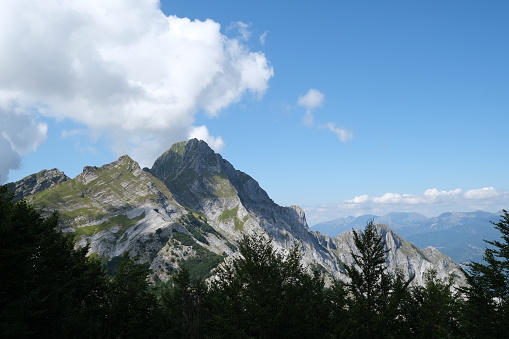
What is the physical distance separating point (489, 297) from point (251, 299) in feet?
77.8

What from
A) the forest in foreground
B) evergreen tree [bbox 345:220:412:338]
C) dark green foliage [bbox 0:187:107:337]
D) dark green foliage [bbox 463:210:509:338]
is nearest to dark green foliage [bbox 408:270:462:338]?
the forest in foreground

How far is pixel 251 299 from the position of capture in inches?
1235

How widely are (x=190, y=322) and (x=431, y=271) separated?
36807 millimetres

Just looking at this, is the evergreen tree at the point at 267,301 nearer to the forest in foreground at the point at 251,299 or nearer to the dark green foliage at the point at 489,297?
the forest in foreground at the point at 251,299

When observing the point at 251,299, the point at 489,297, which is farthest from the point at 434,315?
the point at 251,299

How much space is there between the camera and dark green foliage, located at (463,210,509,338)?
31.7m

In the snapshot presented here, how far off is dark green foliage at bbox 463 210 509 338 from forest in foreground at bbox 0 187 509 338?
0.09m

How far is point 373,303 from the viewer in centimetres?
2922

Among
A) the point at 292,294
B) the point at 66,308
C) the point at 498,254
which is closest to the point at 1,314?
the point at 66,308

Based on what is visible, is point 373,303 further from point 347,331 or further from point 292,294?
point 292,294

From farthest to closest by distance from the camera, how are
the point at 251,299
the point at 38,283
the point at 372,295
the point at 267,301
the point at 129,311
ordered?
the point at 129,311 → the point at 251,299 → the point at 267,301 → the point at 372,295 → the point at 38,283

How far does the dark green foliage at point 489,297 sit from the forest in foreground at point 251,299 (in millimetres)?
86

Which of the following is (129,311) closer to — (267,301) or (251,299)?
(251,299)

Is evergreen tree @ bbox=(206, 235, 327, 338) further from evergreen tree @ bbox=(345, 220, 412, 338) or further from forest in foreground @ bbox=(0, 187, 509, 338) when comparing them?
evergreen tree @ bbox=(345, 220, 412, 338)
